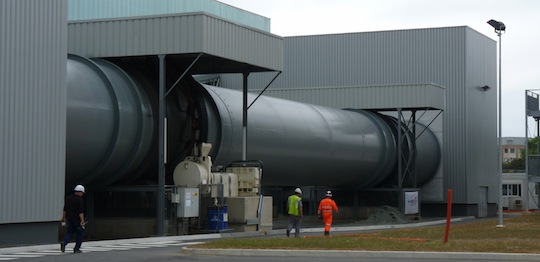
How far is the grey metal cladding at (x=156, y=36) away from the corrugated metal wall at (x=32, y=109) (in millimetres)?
4104

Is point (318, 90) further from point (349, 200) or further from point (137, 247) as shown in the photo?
point (137, 247)

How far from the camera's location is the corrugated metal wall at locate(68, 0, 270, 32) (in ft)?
204

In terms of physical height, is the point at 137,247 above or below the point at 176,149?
below

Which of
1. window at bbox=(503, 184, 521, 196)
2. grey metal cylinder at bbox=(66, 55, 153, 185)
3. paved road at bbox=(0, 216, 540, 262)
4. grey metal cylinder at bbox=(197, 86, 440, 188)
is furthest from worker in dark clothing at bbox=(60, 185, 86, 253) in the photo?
window at bbox=(503, 184, 521, 196)

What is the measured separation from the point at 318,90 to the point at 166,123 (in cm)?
2197

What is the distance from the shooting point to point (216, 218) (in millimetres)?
30828

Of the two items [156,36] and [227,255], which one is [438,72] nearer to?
[156,36]

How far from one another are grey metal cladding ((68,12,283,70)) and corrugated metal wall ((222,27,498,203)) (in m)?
21.8

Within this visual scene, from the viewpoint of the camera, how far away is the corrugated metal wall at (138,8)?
62.3 metres

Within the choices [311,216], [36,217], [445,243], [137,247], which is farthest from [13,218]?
[311,216]

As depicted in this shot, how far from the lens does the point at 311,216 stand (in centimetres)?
4931

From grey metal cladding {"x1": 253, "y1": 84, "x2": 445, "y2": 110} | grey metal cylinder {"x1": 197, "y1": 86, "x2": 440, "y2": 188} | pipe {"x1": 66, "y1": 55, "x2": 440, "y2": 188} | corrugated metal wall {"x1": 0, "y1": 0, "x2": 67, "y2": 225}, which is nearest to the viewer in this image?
corrugated metal wall {"x1": 0, "y1": 0, "x2": 67, "y2": 225}

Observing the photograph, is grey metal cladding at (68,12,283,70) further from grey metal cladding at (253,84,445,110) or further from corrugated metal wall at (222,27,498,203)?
corrugated metal wall at (222,27,498,203)

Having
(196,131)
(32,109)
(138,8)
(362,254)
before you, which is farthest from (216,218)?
(138,8)
